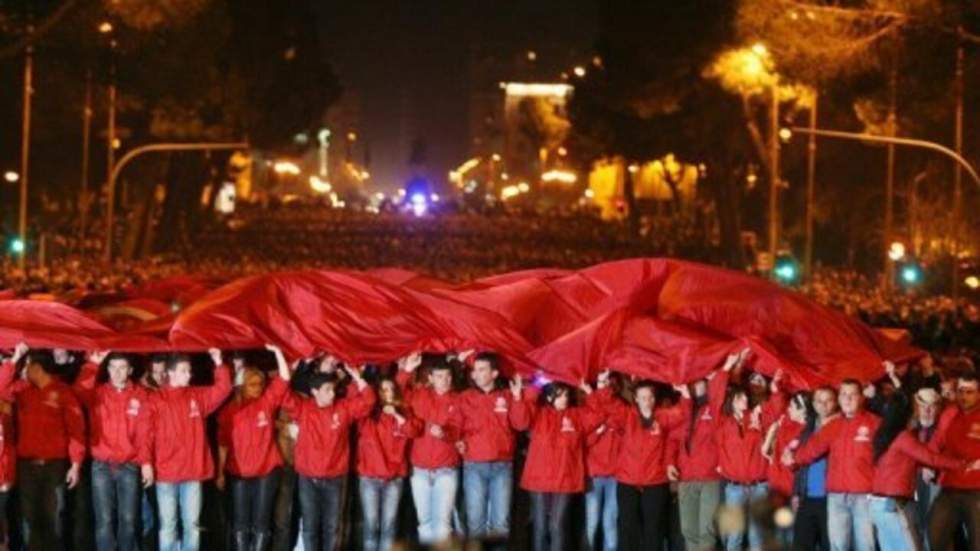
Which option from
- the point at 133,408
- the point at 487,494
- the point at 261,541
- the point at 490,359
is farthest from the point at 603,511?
the point at 133,408

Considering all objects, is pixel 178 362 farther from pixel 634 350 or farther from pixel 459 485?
pixel 634 350

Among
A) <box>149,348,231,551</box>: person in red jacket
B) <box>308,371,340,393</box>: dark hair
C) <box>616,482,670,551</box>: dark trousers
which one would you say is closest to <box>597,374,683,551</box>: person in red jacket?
<box>616,482,670,551</box>: dark trousers

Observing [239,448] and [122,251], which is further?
[122,251]

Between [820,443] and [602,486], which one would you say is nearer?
[820,443]

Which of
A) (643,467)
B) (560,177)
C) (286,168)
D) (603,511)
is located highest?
(286,168)

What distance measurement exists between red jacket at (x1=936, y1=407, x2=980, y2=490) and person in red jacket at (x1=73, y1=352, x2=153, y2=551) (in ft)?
20.7

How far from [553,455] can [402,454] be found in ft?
4.10

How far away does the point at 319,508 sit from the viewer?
16828mm

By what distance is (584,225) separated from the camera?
11088 cm

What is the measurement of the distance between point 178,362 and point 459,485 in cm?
267

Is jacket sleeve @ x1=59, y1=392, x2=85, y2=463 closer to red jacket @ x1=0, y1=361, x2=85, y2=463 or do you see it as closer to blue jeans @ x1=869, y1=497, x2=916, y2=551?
red jacket @ x1=0, y1=361, x2=85, y2=463

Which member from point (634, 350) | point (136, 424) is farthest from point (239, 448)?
point (634, 350)

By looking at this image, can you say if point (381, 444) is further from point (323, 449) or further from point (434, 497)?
point (434, 497)

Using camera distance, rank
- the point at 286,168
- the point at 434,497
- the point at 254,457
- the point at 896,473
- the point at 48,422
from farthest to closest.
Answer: the point at 286,168, the point at 434,497, the point at 254,457, the point at 48,422, the point at 896,473
